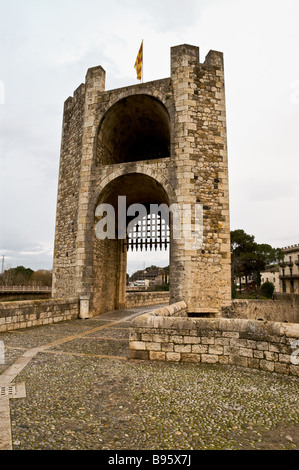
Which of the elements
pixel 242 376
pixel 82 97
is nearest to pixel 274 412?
pixel 242 376

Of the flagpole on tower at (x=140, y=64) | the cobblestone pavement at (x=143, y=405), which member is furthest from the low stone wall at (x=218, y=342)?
the flagpole on tower at (x=140, y=64)

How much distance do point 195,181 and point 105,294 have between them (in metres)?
5.96

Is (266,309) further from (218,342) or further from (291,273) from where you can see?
(291,273)

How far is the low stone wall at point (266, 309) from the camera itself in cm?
919

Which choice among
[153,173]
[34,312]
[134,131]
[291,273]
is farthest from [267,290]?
[34,312]

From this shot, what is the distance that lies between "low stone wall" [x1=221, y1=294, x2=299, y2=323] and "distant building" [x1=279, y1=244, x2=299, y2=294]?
24.5 meters

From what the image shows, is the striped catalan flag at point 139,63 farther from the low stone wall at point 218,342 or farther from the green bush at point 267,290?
the green bush at point 267,290

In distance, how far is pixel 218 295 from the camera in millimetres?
8883

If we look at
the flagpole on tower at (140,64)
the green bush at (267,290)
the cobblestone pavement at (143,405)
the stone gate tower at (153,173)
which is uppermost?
the flagpole on tower at (140,64)

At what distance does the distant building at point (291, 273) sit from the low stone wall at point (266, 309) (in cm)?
2449

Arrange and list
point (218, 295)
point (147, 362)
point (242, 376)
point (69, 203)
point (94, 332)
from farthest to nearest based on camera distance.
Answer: point (69, 203)
point (218, 295)
point (94, 332)
point (147, 362)
point (242, 376)

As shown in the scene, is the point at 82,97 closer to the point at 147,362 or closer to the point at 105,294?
the point at 105,294

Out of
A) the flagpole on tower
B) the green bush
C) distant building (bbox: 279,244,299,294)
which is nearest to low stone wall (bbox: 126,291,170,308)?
the flagpole on tower

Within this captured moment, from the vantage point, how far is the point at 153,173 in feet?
31.9
